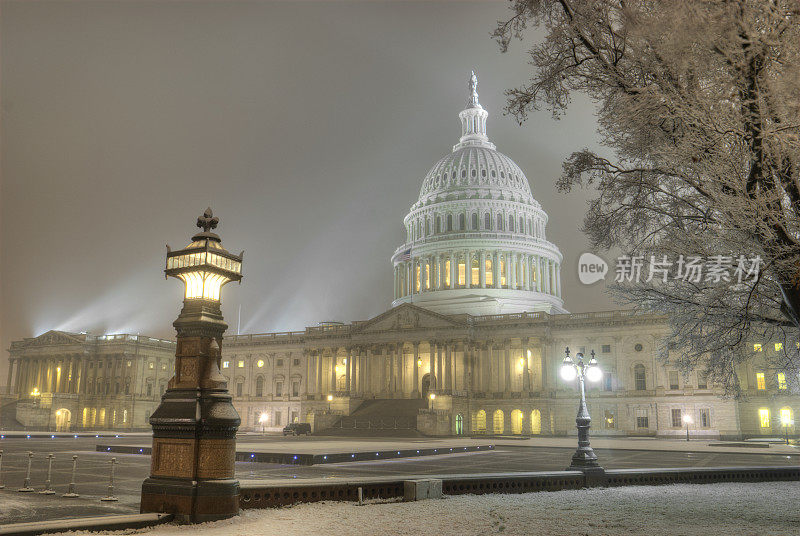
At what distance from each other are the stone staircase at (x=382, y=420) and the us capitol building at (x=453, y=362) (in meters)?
0.30

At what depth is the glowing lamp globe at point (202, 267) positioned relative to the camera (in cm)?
1326

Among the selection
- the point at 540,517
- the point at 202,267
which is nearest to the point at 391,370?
the point at 540,517

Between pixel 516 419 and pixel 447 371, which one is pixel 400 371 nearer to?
pixel 447 371

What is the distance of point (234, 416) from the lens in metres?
12.8

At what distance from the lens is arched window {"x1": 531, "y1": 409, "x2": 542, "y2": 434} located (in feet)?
258

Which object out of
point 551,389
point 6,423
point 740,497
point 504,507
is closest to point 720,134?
point 504,507

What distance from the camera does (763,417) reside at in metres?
68.8

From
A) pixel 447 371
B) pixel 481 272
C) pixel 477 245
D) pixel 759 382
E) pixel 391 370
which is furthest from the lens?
pixel 477 245

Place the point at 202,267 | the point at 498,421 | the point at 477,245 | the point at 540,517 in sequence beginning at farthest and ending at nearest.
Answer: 1. the point at 477,245
2. the point at 498,421
3. the point at 540,517
4. the point at 202,267

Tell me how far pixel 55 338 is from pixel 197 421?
10790 cm

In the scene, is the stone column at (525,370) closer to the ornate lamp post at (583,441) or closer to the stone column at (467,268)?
the stone column at (467,268)

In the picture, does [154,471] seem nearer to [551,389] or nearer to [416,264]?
[551,389]

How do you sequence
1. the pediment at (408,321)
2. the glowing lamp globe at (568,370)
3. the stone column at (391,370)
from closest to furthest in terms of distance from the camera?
the glowing lamp globe at (568,370) → the pediment at (408,321) → the stone column at (391,370)

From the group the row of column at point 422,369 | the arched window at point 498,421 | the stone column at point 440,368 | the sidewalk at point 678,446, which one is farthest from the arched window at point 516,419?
the sidewalk at point 678,446
